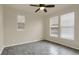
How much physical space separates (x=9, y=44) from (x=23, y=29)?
4.43 ft

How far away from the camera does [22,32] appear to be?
569cm

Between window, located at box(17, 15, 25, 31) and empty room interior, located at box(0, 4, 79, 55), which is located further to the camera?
window, located at box(17, 15, 25, 31)

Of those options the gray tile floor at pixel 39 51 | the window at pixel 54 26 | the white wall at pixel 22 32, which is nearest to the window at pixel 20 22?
the white wall at pixel 22 32

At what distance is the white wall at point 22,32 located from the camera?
477 cm

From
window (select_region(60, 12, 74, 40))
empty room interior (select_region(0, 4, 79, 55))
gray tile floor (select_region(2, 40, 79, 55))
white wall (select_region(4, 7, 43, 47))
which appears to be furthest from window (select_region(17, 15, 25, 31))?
window (select_region(60, 12, 74, 40))

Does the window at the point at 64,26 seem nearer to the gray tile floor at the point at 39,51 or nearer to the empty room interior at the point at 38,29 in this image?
the empty room interior at the point at 38,29

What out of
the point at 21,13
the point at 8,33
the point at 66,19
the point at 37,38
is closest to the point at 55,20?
the point at 66,19

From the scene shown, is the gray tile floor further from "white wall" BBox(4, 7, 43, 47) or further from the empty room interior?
"white wall" BBox(4, 7, 43, 47)

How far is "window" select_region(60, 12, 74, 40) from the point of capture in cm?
471

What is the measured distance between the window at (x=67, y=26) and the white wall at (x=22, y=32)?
196 centimetres

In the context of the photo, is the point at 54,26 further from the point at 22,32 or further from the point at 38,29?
the point at 22,32
